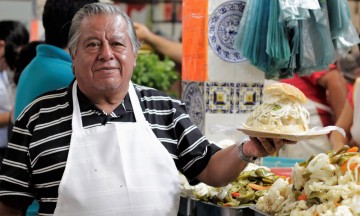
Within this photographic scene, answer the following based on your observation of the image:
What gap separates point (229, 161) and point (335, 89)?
3.27 meters

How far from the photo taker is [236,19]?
468cm

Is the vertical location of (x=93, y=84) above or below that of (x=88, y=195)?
above

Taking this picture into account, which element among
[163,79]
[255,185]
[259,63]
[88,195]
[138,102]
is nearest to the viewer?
[88,195]

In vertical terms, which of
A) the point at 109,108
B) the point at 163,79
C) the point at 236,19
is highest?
the point at 236,19

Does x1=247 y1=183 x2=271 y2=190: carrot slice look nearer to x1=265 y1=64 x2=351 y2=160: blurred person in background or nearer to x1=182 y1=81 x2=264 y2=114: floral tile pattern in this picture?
x1=182 y1=81 x2=264 y2=114: floral tile pattern

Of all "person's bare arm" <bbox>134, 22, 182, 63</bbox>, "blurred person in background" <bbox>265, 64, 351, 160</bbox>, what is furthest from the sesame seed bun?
"person's bare arm" <bbox>134, 22, 182, 63</bbox>

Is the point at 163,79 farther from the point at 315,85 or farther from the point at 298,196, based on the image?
the point at 298,196

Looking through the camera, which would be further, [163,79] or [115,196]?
[163,79]

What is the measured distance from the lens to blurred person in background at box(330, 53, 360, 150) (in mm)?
4762

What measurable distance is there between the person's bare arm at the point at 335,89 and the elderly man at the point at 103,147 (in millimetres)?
3154

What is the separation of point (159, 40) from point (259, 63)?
10.6ft

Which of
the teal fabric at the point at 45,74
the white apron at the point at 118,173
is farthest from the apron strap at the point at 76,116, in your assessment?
the teal fabric at the point at 45,74

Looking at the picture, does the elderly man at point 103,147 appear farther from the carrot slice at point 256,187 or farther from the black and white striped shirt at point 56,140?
the carrot slice at point 256,187

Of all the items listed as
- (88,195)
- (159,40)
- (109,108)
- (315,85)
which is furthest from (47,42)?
(159,40)
